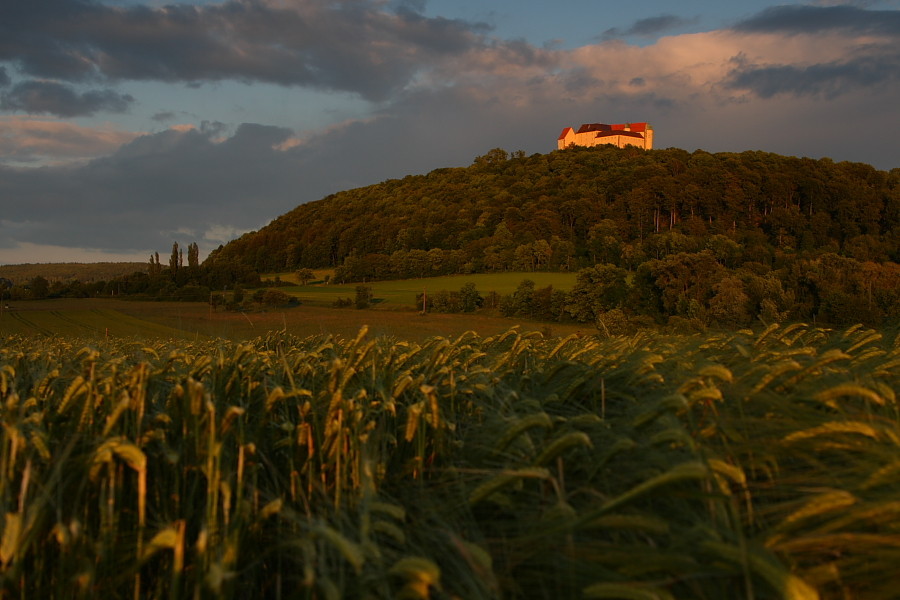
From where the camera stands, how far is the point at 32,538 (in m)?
2.03

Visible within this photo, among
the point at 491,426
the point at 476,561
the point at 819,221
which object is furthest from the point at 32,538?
the point at 819,221

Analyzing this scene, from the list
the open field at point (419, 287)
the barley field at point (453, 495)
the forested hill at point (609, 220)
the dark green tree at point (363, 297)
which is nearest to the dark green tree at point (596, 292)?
the open field at point (419, 287)

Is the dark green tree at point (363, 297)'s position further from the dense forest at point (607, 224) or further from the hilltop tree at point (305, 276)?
the hilltop tree at point (305, 276)

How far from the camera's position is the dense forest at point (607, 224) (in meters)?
81.9

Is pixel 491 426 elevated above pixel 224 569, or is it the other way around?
pixel 491 426

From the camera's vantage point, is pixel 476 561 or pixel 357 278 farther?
pixel 357 278

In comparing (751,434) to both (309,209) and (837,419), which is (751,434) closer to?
(837,419)

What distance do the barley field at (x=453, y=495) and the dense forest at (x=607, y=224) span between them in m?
58.8

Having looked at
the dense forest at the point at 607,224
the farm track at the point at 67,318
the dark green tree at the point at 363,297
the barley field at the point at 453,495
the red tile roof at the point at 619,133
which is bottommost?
the farm track at the point at 67,318

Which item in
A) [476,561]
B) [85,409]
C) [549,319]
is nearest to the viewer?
[476,561]

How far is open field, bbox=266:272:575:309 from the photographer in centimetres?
7600

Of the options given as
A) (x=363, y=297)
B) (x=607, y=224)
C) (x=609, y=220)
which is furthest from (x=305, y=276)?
(x=609, y=220)

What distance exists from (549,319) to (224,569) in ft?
212

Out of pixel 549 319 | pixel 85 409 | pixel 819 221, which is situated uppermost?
pixel 819 221
